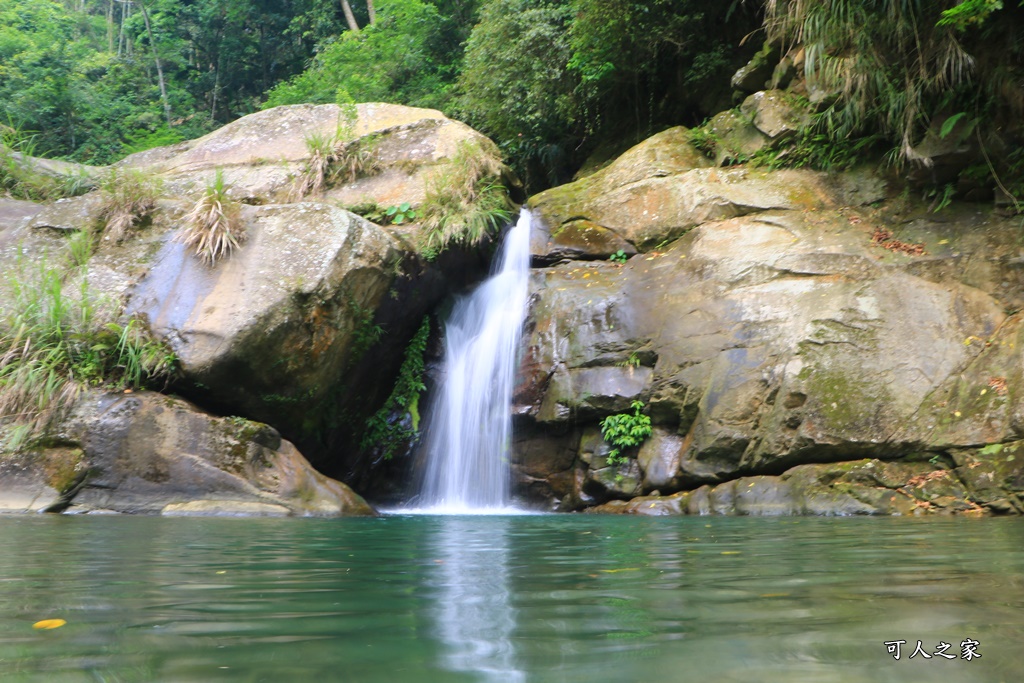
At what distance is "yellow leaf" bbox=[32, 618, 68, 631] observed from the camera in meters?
2.05

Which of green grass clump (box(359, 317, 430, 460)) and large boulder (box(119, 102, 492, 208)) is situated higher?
large boulder (box(119, 102, 492, 208))

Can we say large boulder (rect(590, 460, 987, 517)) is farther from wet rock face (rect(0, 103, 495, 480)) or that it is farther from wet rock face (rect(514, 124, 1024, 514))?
wet rock face (rect(0, 103, 495, 480))

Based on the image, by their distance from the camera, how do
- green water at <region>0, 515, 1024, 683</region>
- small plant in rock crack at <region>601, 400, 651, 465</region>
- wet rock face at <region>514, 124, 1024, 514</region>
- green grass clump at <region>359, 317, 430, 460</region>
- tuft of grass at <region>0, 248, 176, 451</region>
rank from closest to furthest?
green water at <region>0, 515, 1024, 683</region> → wet rock face at <region>514, 124, 1024, 514</region> → tuft of grass at <region>0, 248, 176, 451</region> → small plant in rock crack at <region>601, 400, 651, 465</region> → green grass clump at <region>359, 317, 430, 460</region>

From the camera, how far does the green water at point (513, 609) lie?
1.67 meters

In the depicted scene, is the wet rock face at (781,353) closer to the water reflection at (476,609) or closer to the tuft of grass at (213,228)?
the tuft of grass at (213,228)

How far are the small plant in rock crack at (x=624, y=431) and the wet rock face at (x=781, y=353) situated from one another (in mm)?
86

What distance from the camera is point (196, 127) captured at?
78.1 ft

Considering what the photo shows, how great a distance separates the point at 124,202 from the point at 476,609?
8523mm

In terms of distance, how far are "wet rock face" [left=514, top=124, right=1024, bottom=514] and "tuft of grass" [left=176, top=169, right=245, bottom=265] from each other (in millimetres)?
3544

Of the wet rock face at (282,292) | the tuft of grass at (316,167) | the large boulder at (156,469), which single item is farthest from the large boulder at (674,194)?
the large boulder at (156,469)

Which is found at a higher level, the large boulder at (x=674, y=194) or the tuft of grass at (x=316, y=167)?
the tuft of grass at (x=316, y=167)

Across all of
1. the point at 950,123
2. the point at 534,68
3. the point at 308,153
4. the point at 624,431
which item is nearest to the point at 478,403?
the point at 624,431

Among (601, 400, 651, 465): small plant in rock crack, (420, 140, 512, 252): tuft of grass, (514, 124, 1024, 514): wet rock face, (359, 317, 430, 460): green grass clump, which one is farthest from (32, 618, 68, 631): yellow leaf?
(420, 140, 512, 252): tuft of grass

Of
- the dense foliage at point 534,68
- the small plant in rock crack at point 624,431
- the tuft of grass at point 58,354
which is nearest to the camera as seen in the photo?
the tuft of grass at point 58,354
